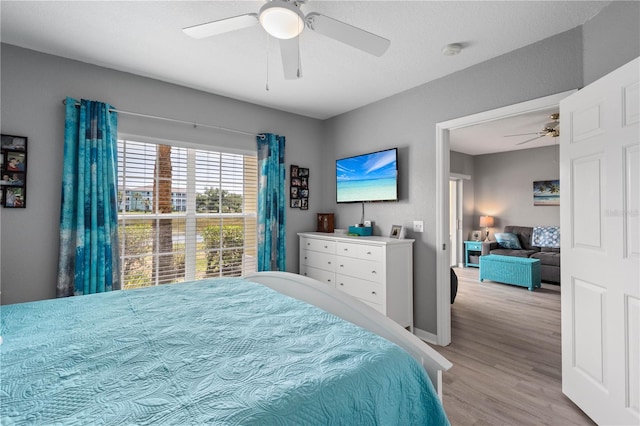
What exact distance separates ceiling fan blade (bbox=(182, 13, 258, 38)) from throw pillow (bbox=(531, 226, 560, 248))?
6383 mm

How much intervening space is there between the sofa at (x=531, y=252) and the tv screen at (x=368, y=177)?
3.61 metres

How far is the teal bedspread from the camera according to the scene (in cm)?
78

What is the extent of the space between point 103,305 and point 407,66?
2878 millimetres

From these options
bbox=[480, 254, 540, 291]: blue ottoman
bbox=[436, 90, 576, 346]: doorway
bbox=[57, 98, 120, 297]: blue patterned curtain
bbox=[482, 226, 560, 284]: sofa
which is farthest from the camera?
bbox=[482, 226, 560, 284]: sofa

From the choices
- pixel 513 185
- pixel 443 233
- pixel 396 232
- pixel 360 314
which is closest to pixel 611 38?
pixel 443 233

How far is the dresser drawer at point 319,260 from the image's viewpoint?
3558 millimetres

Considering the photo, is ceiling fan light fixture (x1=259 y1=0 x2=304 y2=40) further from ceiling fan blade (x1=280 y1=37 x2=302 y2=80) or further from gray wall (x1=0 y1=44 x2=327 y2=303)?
gray wall (x1=0 y1=44 x2=327 y2=303)

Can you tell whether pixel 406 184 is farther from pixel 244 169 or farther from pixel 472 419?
pixel 472 419

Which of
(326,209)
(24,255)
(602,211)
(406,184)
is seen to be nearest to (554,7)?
(602,211)

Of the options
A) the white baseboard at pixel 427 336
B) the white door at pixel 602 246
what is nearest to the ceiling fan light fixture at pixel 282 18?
the white door at pixel 602 246

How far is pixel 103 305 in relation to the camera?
165cm

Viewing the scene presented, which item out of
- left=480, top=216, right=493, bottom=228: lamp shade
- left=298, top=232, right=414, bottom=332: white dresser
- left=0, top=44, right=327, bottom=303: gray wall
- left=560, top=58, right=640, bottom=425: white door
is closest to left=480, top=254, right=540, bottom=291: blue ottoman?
left=480, top=216, right=493, bottom=228: lamp shade

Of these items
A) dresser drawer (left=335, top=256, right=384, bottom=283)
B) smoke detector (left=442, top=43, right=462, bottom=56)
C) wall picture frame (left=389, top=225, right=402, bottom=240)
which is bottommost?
dresser drawer (left=335, top=256, right=384, bottom=283)

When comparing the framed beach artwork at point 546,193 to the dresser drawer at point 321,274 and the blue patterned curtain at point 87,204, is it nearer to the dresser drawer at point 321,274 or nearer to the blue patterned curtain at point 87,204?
the dresser drawer at point 321,274
